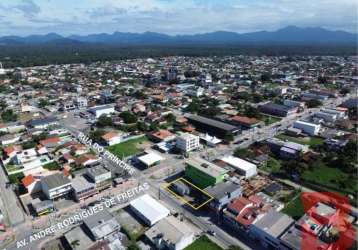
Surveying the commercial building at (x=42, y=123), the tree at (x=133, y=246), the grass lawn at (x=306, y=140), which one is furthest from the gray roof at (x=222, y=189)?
the commercial building at (x=42, y=123)

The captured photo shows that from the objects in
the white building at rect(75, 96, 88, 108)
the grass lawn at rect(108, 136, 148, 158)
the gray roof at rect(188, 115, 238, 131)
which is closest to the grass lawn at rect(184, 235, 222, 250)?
the grass lawn at rect(108, 136, 148, 158)

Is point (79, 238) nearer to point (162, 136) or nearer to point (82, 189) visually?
point (82, 189)

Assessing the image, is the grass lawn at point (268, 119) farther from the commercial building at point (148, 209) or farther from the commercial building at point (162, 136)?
the commercial building at point (148, 209)

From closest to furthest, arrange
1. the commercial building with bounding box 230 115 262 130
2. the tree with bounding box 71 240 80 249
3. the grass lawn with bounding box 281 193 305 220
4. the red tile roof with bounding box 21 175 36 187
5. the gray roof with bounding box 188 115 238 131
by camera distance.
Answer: the tree with bounding box 71 240 80 249 → the grass lawn with bounding box 281 193 305 220 → the red tile roof with bounding box 21 175 36 187 → the gray roof with bounding box 188 115 238 131 → the commercial building with bounding box 230 115 262 130

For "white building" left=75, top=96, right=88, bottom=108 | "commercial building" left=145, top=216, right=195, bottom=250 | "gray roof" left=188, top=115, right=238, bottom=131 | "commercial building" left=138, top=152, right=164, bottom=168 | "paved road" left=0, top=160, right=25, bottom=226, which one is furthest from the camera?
"white building" left=75, top=96, right=88, bottom=108

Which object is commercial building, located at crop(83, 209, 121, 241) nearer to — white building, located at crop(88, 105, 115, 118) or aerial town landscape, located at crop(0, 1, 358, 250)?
aerial town landscape, located at crop(0, 1, 358, 250)

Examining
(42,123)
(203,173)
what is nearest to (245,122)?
(203,173)

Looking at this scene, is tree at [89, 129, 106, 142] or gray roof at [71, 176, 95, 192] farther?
tree at [89, 129, 106, 142]
